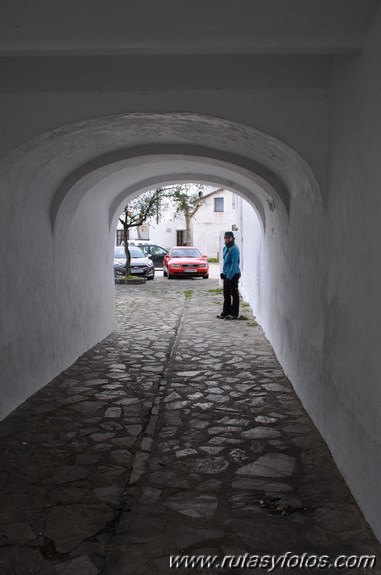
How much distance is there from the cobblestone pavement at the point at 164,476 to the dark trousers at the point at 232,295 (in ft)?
13.2

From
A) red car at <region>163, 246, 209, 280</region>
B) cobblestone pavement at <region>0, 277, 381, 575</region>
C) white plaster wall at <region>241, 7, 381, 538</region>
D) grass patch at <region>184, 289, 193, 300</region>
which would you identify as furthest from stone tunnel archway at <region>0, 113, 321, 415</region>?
red car at <region>163, 246, 209, 280</region>

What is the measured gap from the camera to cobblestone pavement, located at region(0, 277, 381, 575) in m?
2.81

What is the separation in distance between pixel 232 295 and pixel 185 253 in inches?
520

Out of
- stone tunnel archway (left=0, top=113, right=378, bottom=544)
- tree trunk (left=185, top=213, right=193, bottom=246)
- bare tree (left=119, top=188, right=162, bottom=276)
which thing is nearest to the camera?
stone tunnel archway (left=0, top=113, right=378, bottom=544)

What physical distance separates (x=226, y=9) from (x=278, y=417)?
11.8 ft

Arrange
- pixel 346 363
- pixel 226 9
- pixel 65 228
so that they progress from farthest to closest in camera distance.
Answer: pixel 65 228 → pixel 346 363 → pixel 226 9

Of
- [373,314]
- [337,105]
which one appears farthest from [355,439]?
[337,105]

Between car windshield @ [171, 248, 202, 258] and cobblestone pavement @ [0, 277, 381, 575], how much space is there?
17002 millimetres

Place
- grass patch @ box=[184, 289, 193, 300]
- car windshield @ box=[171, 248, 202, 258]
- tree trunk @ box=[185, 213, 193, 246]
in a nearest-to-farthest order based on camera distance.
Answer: grass patch @ box=[184, 289, 193, 300] < car windshield @ box=[171, 248, 202, 258] < tree trunk @ box=[185, 213, 193, 246]

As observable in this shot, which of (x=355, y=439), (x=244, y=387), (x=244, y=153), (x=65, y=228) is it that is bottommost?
(x=244, y=387)

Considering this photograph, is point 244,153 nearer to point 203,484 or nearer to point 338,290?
point 338,290

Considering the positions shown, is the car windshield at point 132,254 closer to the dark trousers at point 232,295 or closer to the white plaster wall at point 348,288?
the dark trousers at point 232,295

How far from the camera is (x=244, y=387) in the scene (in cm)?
590

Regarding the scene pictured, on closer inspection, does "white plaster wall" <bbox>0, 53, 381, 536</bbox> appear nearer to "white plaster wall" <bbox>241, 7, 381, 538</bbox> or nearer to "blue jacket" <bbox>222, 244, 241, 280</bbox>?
"white plaster wall" <bbox>241, 7, 381, 538</bbox>
